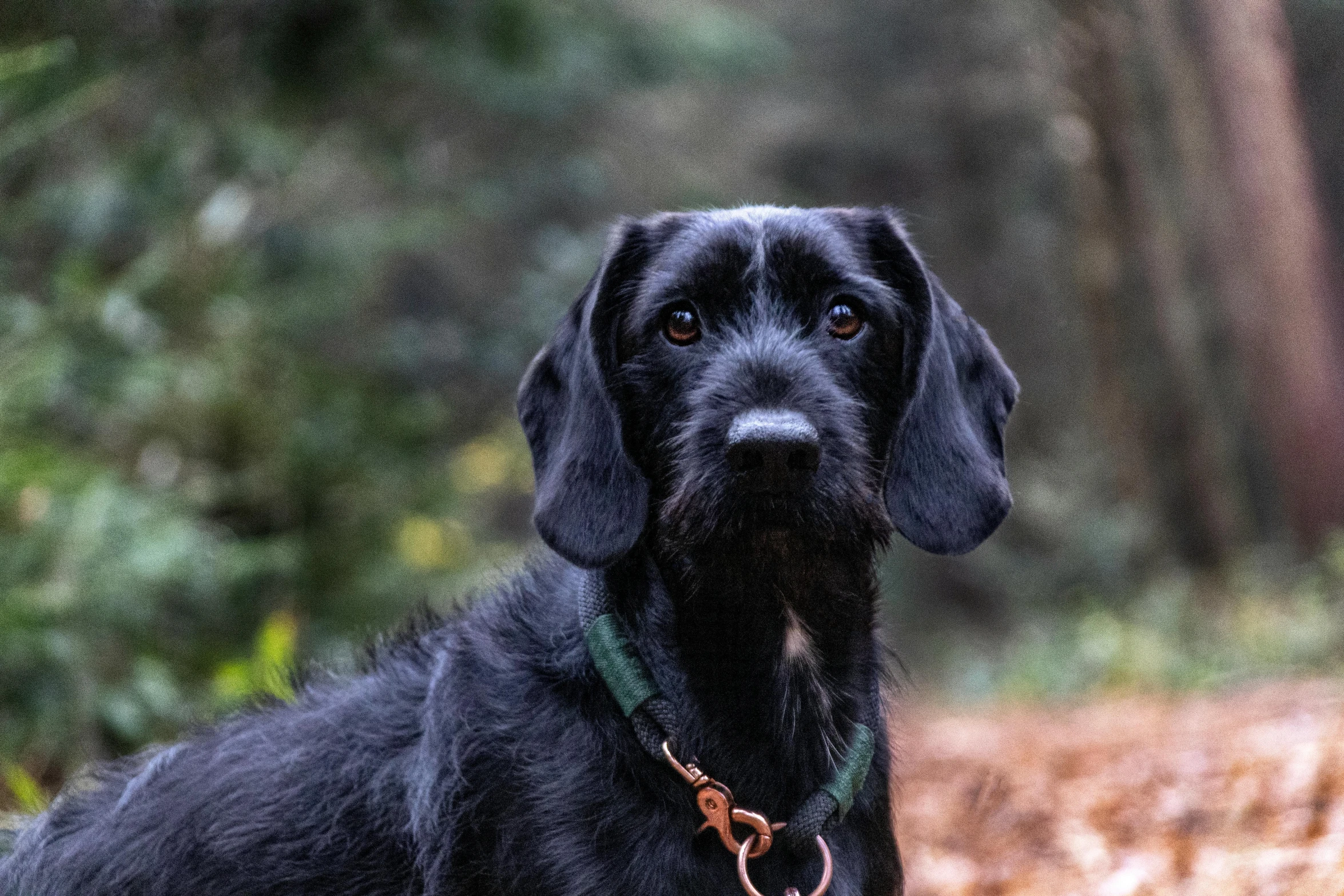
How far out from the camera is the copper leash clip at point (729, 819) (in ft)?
8.20

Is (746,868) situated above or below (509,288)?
above

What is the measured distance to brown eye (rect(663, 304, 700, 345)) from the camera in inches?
115

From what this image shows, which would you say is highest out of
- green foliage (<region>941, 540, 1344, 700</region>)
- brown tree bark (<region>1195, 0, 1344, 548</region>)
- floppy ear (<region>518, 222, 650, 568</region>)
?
floppy ear (<region>518, 222, 650, 568</region>)

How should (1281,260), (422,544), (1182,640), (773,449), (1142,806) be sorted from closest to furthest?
1. (773,449)
2. (1142,806)
3. (422,544)
4. (1182,640)
5. (1281,260)

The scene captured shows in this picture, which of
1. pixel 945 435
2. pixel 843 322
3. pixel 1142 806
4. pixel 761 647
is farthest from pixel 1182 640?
pixel 761 647

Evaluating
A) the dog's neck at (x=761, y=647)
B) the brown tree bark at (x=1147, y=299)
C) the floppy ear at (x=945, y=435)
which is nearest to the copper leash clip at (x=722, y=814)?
the dog's neck at (x=761, y=647)

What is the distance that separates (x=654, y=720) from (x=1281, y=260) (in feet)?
36.1

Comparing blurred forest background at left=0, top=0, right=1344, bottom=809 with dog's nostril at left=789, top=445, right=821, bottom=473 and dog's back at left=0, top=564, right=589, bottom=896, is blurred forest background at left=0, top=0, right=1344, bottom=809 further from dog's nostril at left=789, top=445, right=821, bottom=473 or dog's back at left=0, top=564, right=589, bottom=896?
dog's nostril at left=789, top=445, right=821, bottom=473

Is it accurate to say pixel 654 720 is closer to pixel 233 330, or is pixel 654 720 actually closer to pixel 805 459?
pixel 805 459

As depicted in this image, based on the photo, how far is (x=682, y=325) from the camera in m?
2.92

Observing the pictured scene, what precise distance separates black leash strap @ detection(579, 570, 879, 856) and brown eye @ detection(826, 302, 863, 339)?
0.84 meters

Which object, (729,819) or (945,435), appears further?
(945,435)

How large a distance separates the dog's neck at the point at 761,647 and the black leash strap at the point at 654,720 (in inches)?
3.0

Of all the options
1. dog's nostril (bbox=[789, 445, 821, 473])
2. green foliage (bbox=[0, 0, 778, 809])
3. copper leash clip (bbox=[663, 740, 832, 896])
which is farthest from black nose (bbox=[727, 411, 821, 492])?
green foliage (bbox=[0, 0, 778, 809])
